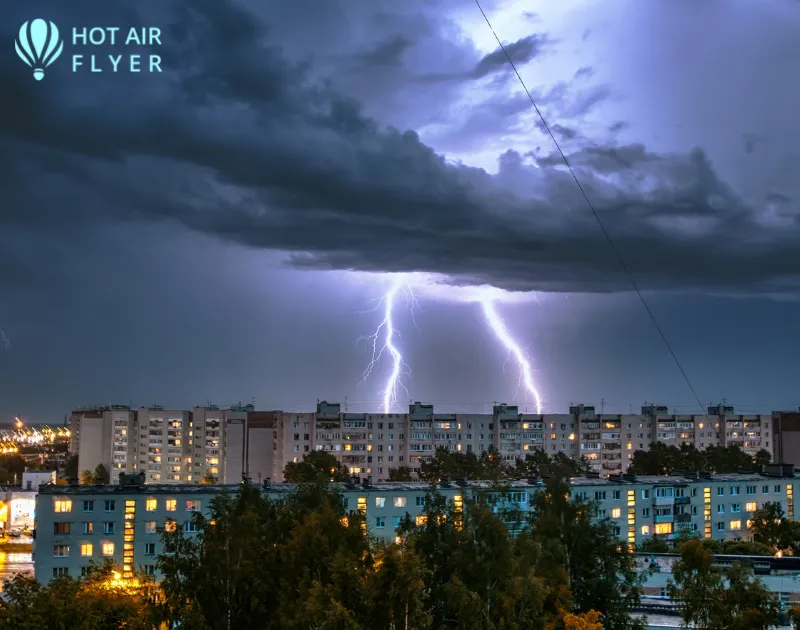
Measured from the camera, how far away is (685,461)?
200 ft

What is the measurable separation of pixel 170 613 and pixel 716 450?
189ft

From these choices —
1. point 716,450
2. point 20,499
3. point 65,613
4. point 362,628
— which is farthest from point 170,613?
point 716,450

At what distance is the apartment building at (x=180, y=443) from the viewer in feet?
228

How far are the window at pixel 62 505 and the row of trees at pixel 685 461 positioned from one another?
39596 mm

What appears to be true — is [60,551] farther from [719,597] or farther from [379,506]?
[719,597]

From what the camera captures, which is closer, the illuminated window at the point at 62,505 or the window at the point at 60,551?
the window at the point at 60,551

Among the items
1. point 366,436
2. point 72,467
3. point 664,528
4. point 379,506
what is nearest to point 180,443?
point 72,467

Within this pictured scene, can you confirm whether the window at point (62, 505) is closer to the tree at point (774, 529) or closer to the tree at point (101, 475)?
the tree at point (774, 529)

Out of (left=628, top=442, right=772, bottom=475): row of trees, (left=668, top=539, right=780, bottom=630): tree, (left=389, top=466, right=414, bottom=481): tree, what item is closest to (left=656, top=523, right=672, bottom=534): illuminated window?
(left=628, top=442, right=772, bottom=475): row of trees

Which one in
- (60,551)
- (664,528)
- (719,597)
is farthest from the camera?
(664,528)

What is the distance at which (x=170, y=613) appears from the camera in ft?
44.2

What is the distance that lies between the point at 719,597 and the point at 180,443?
68172 mm

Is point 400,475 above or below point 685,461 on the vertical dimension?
below

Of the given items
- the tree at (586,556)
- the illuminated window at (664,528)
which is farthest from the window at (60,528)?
the illuminated window at (664,528)
